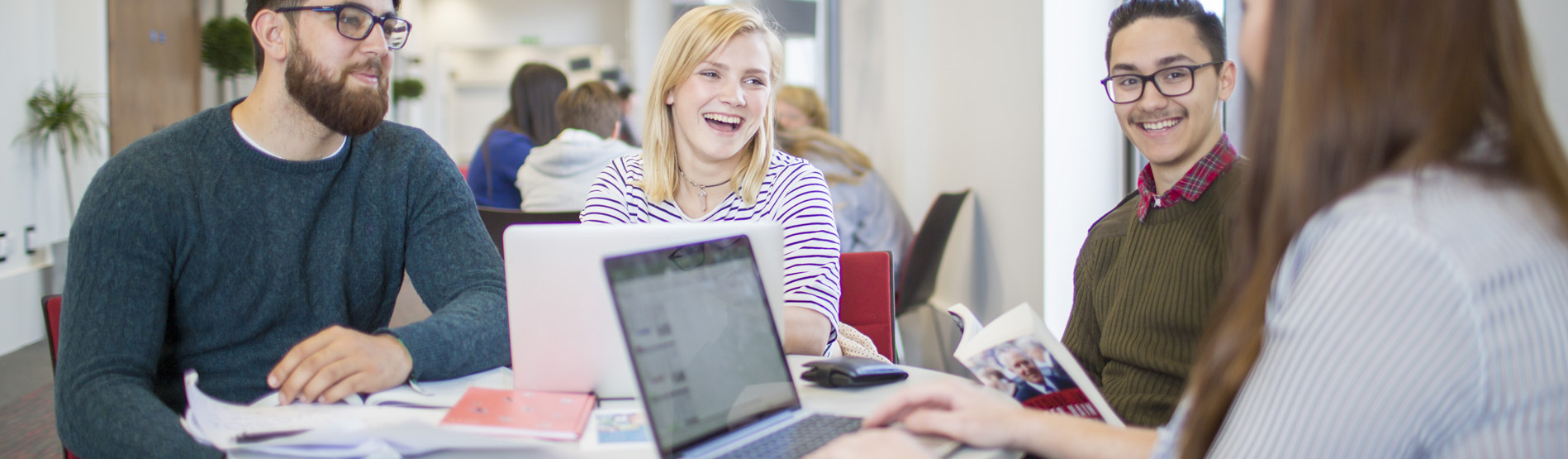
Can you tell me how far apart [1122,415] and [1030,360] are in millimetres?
483

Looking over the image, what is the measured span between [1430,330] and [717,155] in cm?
145

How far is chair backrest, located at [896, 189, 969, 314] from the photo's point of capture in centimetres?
352

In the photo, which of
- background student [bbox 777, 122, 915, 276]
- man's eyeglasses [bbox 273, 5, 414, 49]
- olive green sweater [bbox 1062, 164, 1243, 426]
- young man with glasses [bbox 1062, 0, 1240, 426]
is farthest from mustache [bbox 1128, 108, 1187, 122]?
background student [bbox 777, 122, 915, 276]

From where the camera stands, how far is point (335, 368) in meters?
1.20

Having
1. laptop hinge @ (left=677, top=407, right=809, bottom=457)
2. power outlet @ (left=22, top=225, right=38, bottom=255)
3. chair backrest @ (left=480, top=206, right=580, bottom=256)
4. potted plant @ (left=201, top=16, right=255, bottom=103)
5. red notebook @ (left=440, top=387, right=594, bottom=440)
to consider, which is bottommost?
power outlet @ (left=22, top=225, right=38, bottom=255)

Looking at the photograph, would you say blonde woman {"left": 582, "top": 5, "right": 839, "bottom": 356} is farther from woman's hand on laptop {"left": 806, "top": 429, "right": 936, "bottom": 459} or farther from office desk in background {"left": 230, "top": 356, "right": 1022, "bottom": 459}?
woman's hand on laptop {"left": 806, "top": 429, "right": 936, "bottom": 459}

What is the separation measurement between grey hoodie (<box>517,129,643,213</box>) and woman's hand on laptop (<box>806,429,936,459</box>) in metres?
2.85

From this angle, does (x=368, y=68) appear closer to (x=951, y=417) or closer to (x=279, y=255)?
(x=279, y=255)

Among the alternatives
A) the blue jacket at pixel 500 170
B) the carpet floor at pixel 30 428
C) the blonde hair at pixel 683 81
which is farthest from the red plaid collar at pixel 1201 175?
the blue jacket at pixel 500 170

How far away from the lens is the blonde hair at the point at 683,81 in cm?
195

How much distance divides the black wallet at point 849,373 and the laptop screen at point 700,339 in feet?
0.52

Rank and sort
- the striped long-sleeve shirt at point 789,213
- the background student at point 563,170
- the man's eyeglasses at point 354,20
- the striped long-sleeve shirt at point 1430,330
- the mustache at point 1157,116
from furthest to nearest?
the background student at point 563,170 < the striped long-sleeve shirt at point 789,213 < the mustache at point 1157,116 < the man's eyeglasses at point 354,20 < the striped long-sleeve shirt at point 1430,330

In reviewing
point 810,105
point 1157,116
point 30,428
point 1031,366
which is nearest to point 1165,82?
point 1157,116

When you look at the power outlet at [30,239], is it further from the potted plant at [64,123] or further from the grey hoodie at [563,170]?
the grey hoodie at [563,170]
